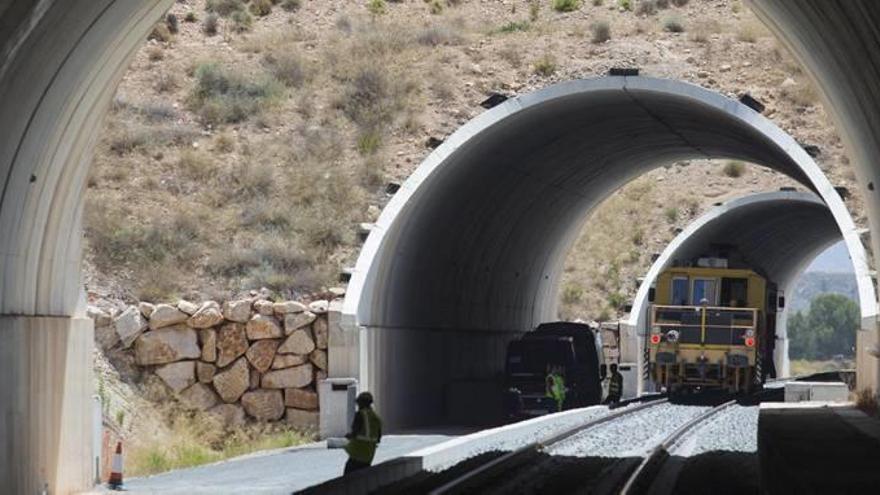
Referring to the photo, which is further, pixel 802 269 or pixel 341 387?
pixel 802 269

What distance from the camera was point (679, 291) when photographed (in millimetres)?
48250

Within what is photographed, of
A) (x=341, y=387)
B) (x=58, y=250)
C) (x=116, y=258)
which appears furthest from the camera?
(x=116, y=258)

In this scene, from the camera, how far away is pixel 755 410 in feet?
139

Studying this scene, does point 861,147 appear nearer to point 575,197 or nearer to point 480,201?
point 480,201

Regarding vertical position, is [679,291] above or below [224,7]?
below

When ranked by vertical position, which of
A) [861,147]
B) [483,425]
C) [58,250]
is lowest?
[483,425]

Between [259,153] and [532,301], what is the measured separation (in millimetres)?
10489

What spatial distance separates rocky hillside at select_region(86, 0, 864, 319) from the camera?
3691cm

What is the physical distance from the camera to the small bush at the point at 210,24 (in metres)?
51.8

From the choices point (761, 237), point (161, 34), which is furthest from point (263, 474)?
point (761, 237)

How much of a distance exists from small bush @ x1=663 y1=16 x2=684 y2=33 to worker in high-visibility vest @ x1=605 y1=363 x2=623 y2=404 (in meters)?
9.07

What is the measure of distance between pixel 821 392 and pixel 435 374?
858cm

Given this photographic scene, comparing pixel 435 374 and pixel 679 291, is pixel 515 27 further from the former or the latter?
pixel 435 374

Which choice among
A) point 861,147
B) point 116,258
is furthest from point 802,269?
point 861,147
